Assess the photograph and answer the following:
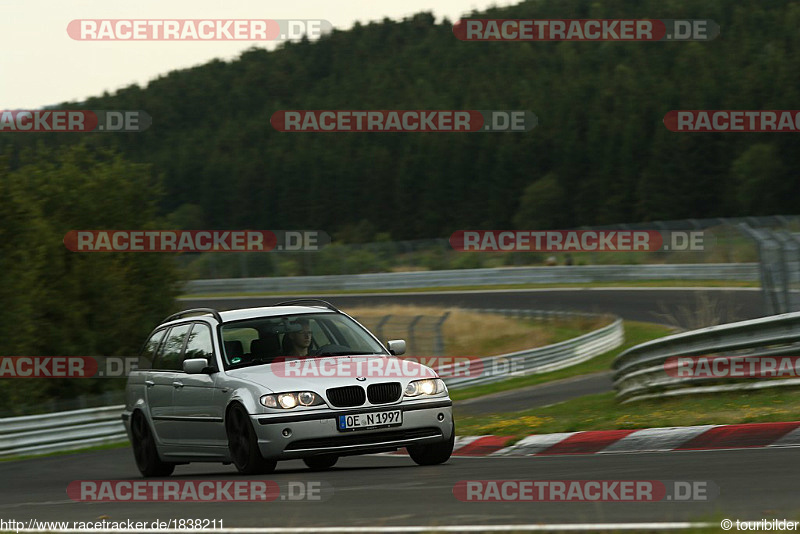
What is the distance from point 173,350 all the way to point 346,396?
8.86ft

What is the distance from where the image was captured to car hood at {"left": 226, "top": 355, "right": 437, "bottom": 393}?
964cm

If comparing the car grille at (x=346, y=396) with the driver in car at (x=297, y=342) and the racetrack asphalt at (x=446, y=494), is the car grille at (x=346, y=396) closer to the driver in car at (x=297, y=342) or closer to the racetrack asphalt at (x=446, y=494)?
the racetrack asphalt at (x=446, y=494)

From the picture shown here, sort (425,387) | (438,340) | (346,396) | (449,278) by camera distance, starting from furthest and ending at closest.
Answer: (449,278) < (438,340) < (425,387) < (346,396)

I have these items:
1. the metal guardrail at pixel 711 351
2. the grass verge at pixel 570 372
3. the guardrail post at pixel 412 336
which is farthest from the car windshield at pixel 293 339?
the guardrail post at pixel 412 336

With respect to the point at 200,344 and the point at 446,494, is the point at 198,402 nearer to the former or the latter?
the point at 200,344

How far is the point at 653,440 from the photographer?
1028 centimetres

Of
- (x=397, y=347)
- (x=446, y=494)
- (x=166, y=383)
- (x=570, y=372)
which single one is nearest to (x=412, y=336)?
(x=570, y=372)

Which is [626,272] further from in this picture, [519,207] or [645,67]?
[645,67]

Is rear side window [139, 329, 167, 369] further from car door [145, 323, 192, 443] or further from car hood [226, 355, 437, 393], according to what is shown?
car hood [226, 355, 437, 393]

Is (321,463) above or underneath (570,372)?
above

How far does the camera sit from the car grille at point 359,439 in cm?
948

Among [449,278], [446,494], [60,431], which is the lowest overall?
[60,431]

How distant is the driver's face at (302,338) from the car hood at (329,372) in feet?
1.23

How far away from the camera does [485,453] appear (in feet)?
38.2
